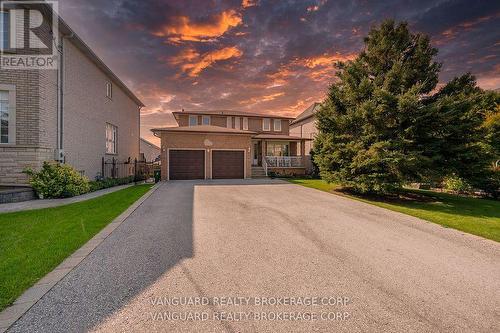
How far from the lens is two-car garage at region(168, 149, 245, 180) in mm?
17547

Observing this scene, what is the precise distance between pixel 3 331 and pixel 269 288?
2749 millimetres

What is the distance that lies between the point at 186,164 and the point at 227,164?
348cm

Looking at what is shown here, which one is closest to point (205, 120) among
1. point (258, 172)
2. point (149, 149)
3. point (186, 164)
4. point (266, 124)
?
point (266, 124)

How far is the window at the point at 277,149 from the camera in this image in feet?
82.4

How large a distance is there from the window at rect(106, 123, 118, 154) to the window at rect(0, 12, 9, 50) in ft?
23.4

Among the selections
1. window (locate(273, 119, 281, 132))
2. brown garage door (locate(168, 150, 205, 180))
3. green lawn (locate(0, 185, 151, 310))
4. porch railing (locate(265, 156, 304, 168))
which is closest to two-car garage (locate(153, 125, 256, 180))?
brown garage door (locate(168, 150, 205, 180))

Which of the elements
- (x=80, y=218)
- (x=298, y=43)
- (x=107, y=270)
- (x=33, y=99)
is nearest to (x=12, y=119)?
(x=33, y=99)

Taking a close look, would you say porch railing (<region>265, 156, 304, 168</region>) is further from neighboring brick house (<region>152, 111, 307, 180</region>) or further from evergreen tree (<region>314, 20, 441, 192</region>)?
evergreen tree (<region>314, 20, 441, 192</region>)

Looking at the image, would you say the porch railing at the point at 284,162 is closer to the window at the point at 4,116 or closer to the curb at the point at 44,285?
the window at the point at 4,116

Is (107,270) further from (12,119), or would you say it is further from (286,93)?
(286,93)

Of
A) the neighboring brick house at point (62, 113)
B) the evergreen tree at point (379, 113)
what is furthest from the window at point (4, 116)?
the evergreen tree at point (379, 113)

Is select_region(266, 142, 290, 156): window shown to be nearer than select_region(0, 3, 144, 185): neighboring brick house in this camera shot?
No

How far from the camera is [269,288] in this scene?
2.88 m

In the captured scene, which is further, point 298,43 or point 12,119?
point 298,43
